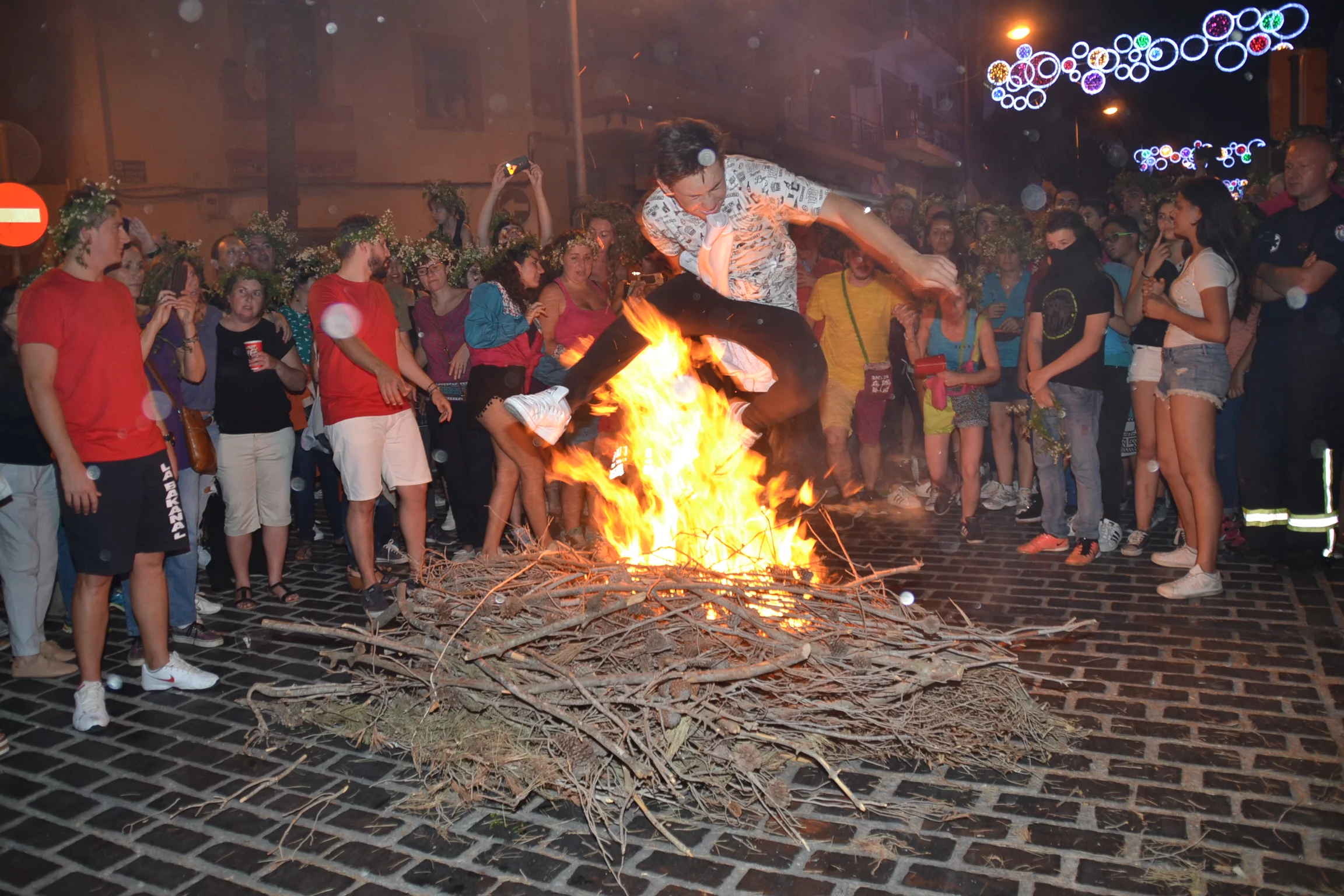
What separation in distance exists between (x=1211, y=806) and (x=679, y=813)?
2.02 metres

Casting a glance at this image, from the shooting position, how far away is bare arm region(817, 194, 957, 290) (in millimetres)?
4473

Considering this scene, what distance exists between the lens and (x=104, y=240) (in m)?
4.91

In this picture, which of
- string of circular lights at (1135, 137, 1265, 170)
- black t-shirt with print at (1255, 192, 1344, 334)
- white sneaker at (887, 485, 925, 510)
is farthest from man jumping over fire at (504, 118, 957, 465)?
string of circular lights at (1135, 137, 1265, 170)

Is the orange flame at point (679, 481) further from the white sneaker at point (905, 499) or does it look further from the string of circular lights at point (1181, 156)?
the string of circular lights at point (1181, 156)

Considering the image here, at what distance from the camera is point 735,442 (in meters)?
5.55

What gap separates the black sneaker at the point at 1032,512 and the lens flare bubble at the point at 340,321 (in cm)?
588

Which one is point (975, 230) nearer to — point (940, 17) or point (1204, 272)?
point (1204, 272)

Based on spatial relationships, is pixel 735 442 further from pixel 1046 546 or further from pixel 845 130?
pixel 845 130

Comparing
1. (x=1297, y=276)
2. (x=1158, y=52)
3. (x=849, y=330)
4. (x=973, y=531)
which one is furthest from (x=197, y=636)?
(x=1158, y=52)

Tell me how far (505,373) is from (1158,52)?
16968 mm

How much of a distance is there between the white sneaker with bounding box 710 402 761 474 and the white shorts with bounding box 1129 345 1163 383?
3.42m

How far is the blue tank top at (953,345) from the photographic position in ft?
26.2

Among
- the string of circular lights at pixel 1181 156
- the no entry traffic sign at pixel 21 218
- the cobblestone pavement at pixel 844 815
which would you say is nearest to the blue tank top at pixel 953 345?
the cobblestone pavement at pixel 844 815

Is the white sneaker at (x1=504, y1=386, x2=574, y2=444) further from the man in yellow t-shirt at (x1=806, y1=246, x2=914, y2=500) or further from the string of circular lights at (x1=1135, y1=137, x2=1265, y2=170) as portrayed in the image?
the string of circular lights at (x1=1135, y1=137, x2=1265, y2=170)
